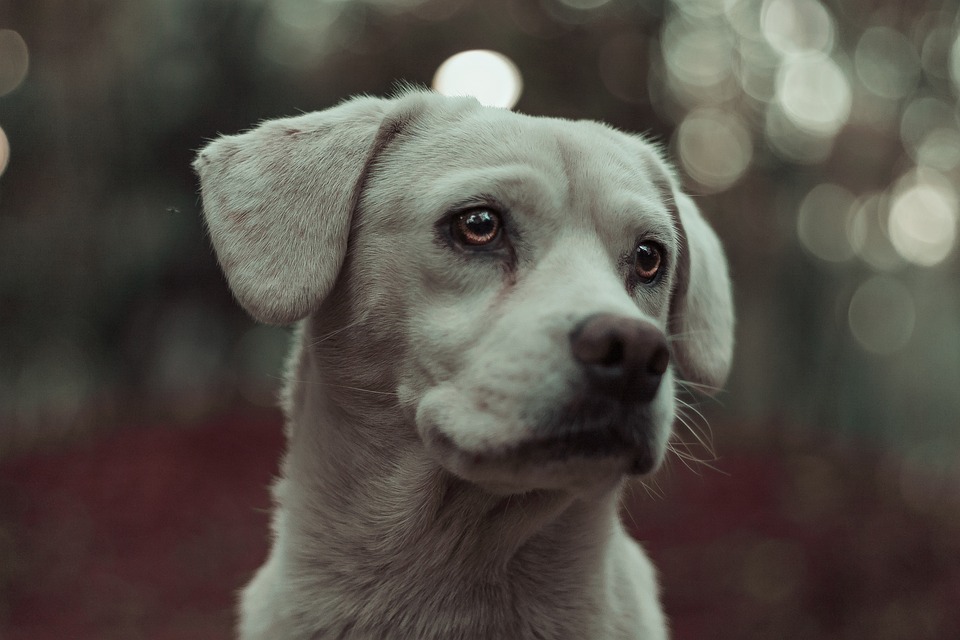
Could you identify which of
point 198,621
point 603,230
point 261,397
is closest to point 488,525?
point 603,230

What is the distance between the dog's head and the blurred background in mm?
2876

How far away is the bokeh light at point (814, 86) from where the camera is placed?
732 centimetres

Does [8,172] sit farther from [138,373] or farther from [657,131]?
[657,131]

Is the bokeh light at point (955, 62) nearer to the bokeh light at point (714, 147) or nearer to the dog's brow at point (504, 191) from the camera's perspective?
the bokeh light at point (714, 147)

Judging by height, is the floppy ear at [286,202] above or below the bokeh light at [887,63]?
below

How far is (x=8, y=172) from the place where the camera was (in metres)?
6.97

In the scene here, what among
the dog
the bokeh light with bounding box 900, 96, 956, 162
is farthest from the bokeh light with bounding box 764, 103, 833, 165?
the dog

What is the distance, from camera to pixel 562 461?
2.16 meters

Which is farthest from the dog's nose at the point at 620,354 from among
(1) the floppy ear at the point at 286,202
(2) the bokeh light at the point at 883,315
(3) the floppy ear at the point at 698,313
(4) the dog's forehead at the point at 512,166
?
(2) the bokeh light at the point at 883,315

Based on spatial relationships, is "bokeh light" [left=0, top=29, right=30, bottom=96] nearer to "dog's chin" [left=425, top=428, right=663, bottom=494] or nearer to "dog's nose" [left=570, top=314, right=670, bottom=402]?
"dog's chin" [left=425, top=428, right=663, bottom=494]

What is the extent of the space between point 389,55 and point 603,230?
5547 millimetres

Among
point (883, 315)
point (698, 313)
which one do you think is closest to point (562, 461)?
point (698, 313)

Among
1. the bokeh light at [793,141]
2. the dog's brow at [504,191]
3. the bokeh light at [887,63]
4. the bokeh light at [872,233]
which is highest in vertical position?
the bokeh light at [887,63]

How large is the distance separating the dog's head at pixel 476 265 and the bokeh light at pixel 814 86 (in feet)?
16.2
